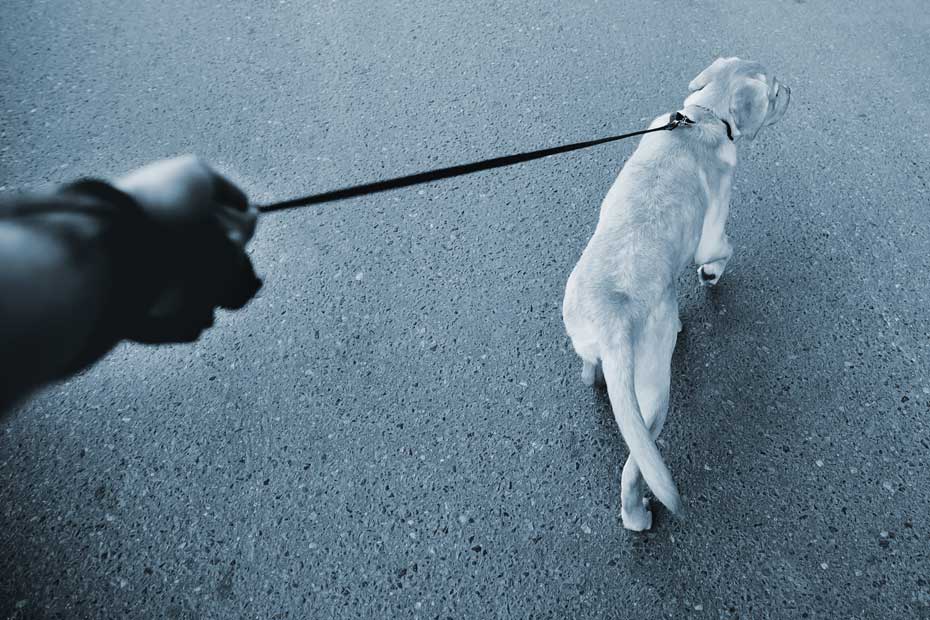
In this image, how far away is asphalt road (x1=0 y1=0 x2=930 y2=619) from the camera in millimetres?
1761

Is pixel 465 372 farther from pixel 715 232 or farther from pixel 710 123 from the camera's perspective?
pixel 710 123

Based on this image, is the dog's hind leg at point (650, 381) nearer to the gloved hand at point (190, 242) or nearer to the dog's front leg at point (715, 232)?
the dog's front leg at point (715, 232)

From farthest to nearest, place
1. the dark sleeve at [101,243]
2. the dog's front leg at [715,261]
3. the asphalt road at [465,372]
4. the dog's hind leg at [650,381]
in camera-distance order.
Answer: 1. the dog's front leg at [715,261]
2. the asphalt road at [465,372]
3. the dog's hind leg at [650,381]
4. the dark sleeve at [101,243]

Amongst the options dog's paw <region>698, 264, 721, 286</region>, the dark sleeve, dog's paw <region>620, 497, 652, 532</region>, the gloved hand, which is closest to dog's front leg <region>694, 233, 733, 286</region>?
dog's paw <region>698, 264, 721, 286</region>

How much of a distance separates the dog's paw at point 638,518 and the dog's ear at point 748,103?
4.51 feet

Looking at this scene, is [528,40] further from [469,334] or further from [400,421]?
[400,421]

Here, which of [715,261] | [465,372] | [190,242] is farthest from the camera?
[715,261]

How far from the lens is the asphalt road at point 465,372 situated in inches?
69.3

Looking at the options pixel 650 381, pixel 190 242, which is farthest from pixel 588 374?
pixel 190 242

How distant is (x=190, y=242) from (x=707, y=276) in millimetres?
2055

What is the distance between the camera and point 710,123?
1.95m

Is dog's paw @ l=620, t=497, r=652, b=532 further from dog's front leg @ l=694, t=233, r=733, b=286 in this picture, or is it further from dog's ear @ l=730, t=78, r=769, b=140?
dog's ear @ l=730, t=78, r=769, b=140

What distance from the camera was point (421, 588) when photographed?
1739mm

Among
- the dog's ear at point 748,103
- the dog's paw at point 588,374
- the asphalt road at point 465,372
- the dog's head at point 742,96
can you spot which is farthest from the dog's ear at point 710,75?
the dog's paw at point 588,374
